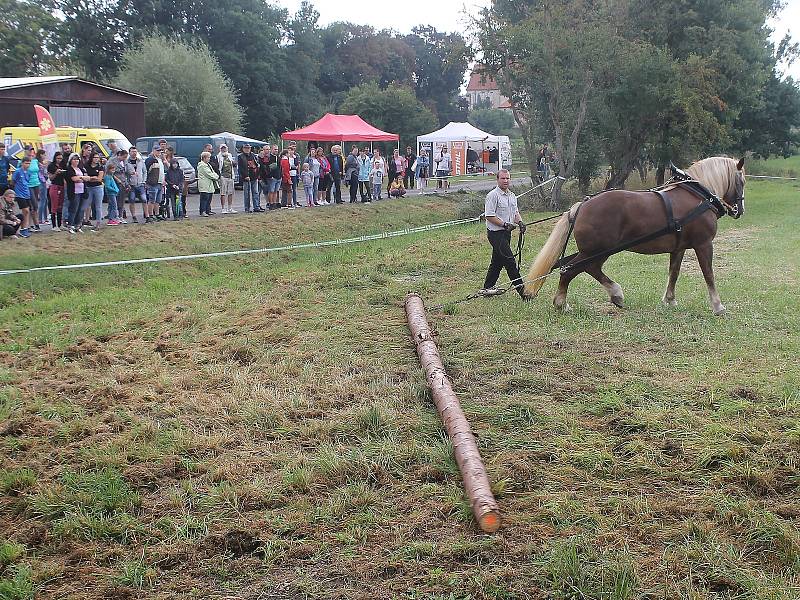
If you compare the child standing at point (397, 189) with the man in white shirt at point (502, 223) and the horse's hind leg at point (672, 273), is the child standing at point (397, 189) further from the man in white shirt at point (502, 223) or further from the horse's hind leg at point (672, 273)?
the horse's hind leg at point (672, 273)

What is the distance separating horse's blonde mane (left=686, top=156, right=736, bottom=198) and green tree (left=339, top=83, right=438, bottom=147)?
40.2m

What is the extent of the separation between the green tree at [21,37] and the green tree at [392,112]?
18.9 metres

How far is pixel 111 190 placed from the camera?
1661 cm

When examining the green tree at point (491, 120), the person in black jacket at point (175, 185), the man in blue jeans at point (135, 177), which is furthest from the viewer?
the green tree at point (491, 120)

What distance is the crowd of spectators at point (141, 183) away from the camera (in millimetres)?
15008

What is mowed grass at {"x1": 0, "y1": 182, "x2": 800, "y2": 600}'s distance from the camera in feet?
14.3

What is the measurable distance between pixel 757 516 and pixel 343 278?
973 centimetres

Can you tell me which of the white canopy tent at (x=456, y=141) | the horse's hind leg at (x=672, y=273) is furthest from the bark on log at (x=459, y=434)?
the white canopy tent at (x=456, y=141)

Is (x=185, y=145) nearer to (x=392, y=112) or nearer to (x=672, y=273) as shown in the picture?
(x=672, y=273)

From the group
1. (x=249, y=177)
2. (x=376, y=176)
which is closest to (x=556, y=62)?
(x=376, y=176)

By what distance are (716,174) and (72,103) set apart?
86.1 ft

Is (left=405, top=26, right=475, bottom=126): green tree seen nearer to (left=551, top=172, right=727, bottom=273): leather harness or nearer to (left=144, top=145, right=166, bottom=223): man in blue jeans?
(left=144, top=145, right=166, bottom=223): man in blue jeans

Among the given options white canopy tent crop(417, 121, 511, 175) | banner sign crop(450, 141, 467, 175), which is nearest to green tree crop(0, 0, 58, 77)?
white canopy tent crop(417, 121, 511, 175)

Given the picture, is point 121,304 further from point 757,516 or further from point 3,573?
point 757,516
